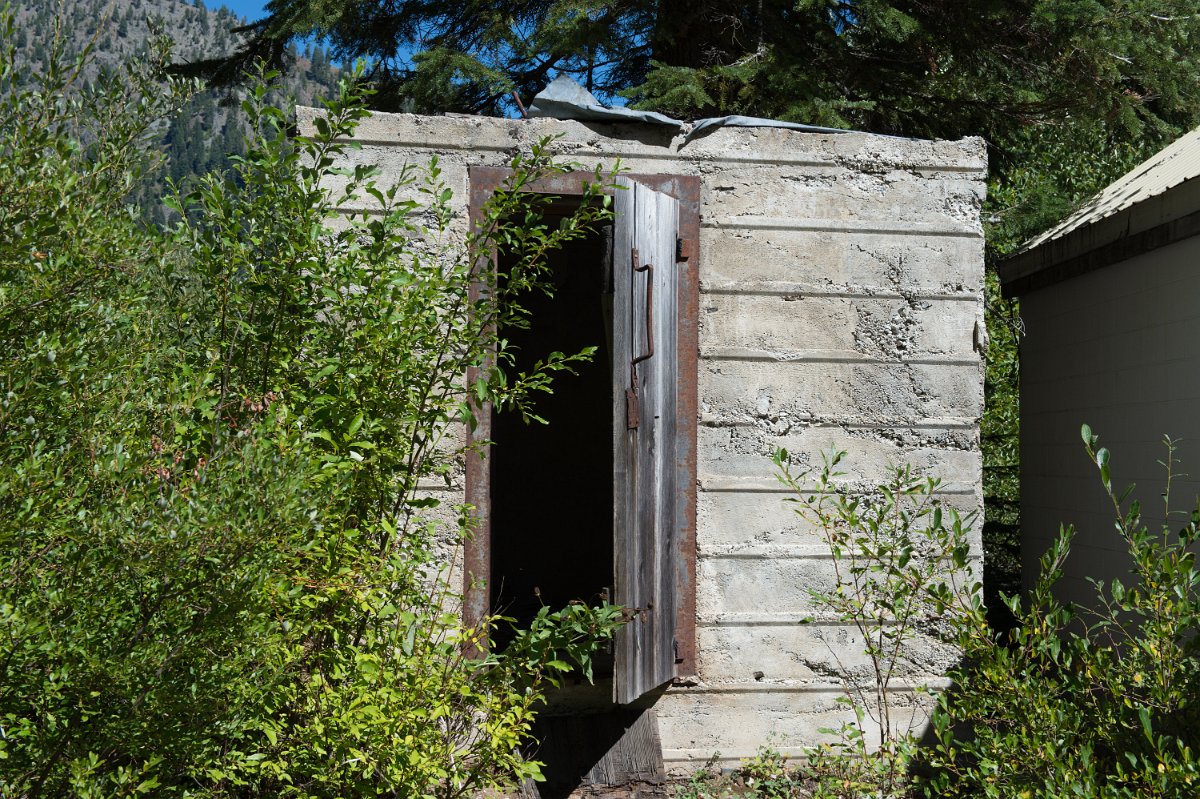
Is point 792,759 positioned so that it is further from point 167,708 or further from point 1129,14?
point 1129,14

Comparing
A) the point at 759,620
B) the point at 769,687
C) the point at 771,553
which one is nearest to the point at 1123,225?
the point at 771,553

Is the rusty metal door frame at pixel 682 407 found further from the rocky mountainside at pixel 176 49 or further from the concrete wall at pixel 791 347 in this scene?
the rocky mountainside at pixel 176 49

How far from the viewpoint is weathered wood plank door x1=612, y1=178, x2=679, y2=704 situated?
14.1 feet

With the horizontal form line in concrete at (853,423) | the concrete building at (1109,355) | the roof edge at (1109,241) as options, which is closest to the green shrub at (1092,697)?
the horizontal form line in concrete at (853,423)

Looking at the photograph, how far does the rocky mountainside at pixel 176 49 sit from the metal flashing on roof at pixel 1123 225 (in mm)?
4434

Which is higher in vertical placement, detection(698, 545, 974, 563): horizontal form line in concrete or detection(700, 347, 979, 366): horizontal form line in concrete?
detection(700, 347, 979, 366): horizontal form line in concrete


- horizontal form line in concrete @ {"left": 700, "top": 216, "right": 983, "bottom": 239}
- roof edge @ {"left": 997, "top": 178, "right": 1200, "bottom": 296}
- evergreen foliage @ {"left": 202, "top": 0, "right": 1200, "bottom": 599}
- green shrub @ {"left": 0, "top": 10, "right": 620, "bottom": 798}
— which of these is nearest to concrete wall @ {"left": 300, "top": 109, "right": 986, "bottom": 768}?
horizontal form line in concrete @ {"left": 700, "top": 216, "right": 983, "bottom": 239}

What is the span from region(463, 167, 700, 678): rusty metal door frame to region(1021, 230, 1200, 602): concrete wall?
6.32 feet

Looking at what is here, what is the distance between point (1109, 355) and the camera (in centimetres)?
657

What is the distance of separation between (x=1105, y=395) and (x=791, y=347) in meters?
2.86

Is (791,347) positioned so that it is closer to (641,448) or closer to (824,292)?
(824,292)

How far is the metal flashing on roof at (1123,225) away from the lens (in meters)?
5.82

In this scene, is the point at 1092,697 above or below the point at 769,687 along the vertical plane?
above

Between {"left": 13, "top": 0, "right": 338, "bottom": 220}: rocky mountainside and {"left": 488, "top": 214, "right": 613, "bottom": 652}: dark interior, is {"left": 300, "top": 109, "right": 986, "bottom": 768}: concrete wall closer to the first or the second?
{"left": 13, "top": 0, "right": 338, "bottom": 220}: rocky mountainside
